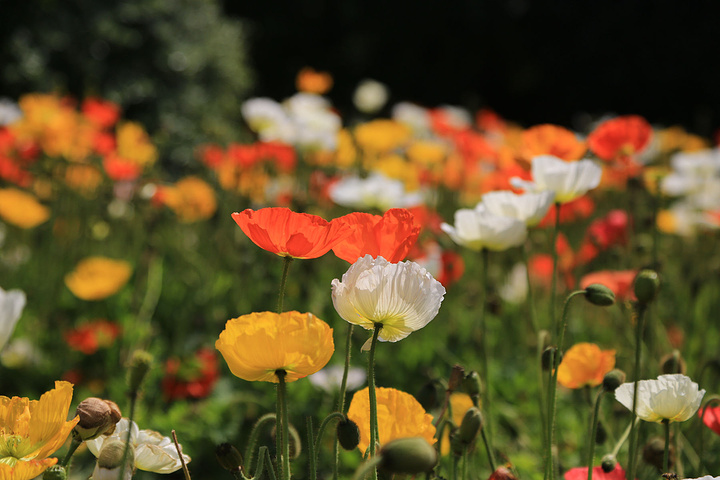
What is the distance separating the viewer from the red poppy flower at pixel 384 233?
67 cm

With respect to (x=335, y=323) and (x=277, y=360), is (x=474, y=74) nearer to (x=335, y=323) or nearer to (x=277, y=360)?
(x=335, y=323)

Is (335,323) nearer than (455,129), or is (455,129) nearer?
(335,323)

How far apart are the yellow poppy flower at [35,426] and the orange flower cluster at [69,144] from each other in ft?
5.66

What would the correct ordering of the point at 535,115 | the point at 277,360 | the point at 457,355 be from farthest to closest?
the point at 535,115
the point at 457,355
the point at 277,360

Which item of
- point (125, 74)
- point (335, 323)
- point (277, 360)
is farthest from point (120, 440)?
point (125, 74)

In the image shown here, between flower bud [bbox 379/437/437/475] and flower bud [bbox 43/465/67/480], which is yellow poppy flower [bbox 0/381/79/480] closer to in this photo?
flower bud [bbox 43/465/67/480]

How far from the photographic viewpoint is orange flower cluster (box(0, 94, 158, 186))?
2.16 m

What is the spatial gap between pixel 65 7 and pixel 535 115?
20.3 ft

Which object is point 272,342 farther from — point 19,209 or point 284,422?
point 19,209

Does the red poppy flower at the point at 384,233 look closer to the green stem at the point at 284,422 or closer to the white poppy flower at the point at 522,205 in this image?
the green stem at the point at 284,422

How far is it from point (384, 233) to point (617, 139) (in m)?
0.89

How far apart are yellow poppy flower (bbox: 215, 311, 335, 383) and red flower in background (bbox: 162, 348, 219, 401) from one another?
37.1 inches

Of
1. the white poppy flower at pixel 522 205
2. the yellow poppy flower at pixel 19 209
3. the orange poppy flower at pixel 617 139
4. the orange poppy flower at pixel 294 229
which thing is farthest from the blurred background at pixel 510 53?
the orange poppy flower at pixel 294 229

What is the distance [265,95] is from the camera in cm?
872
